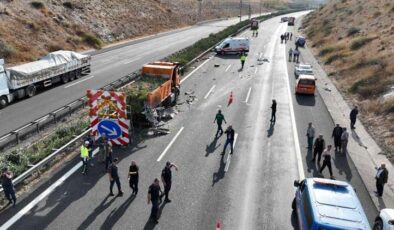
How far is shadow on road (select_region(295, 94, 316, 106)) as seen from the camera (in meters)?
30.8

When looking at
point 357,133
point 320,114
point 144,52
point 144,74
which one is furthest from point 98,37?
point 357,133

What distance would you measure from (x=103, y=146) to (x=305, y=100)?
18376 millimetres

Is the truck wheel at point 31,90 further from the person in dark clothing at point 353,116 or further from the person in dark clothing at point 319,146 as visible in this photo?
the person in dark clothing at point 353,116

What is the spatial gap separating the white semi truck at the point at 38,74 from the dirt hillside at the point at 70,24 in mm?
9307

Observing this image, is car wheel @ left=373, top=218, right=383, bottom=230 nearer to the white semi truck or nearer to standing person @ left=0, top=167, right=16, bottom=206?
standing person @ left=0, top=167, right=16, bottom=206

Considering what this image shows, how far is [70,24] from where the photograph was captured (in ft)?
192

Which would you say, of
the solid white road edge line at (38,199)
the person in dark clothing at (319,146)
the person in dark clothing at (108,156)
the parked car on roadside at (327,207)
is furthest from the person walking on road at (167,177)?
the person in dark clothing at (319,146)

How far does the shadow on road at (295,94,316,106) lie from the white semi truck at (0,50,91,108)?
20079mm

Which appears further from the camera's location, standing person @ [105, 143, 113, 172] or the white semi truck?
the white semi truck

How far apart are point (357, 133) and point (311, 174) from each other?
25.3 ft

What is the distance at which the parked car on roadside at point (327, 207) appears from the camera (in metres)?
11.7

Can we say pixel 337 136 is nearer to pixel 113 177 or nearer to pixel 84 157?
pixel 113 177

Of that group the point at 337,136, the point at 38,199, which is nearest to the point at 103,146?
the point at 38,199

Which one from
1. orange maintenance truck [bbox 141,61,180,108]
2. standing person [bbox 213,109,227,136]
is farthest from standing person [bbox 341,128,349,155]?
orange maintenance truck [bbox 141,61,180,108]
